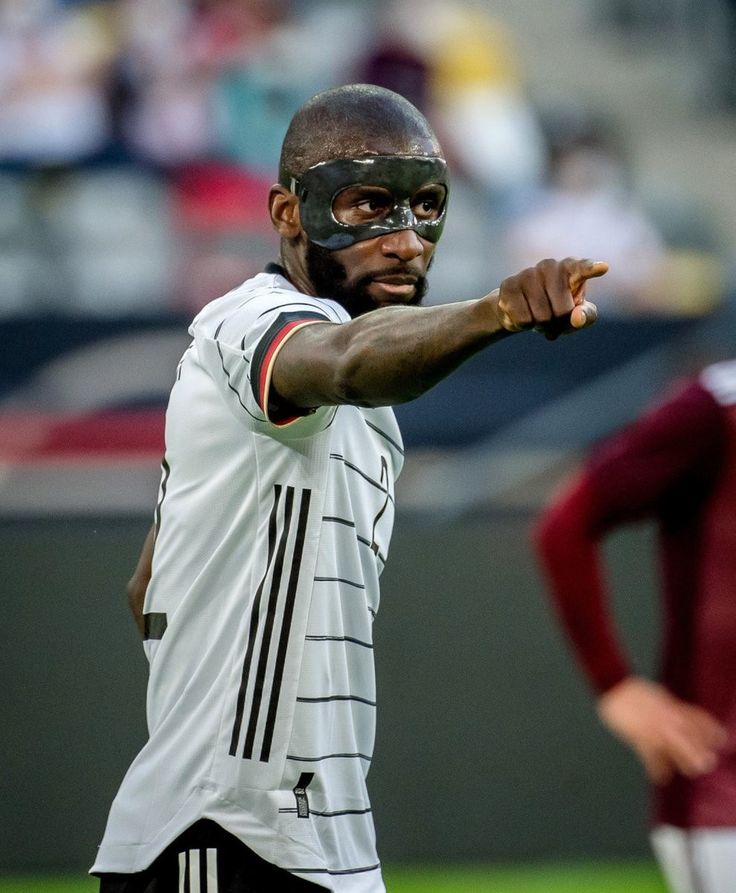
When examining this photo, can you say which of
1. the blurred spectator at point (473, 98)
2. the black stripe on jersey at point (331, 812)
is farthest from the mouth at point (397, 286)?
the blurred spectator at point (473, 98)

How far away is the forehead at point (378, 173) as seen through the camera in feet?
8.43

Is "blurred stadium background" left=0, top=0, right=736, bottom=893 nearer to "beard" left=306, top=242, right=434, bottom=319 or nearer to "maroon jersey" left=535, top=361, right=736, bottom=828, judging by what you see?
"maroon jersey" left=535, top=361, right=736, bottom=828

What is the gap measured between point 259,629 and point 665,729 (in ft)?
4.17

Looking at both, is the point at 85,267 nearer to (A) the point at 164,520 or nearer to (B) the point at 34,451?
A: (B) the point at 34,451

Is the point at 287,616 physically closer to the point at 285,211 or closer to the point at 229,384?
the point at 229,384

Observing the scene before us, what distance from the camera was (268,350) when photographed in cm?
229

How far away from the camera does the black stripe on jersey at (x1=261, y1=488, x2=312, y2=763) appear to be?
2.43 m

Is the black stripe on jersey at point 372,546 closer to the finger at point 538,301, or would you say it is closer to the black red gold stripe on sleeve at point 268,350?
the black red gold stripe on sleeve at point 268,350

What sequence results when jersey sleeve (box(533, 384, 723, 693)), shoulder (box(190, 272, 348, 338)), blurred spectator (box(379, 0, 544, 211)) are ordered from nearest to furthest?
shoulder (box(190, 272, 348, 338)), jersey sleeve (box(533, 384, 723, 693)), blurred spectator (box(379, 0, 544, 211))

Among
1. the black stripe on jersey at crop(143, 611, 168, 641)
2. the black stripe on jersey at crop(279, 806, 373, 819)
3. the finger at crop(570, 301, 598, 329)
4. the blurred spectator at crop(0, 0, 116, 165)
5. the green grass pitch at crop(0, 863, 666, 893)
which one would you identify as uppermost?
the blurred spectator at crop(0, 0, 116, 165)

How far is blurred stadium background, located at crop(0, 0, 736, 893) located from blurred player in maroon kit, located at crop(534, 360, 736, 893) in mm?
2849

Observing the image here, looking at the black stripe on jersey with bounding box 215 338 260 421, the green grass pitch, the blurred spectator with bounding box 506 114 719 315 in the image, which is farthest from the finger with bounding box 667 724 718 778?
the blurred spectator with bounding box 506 114 719 315

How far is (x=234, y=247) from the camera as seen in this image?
309 inches

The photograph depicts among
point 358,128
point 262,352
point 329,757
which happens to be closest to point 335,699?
Result: point 329,757
